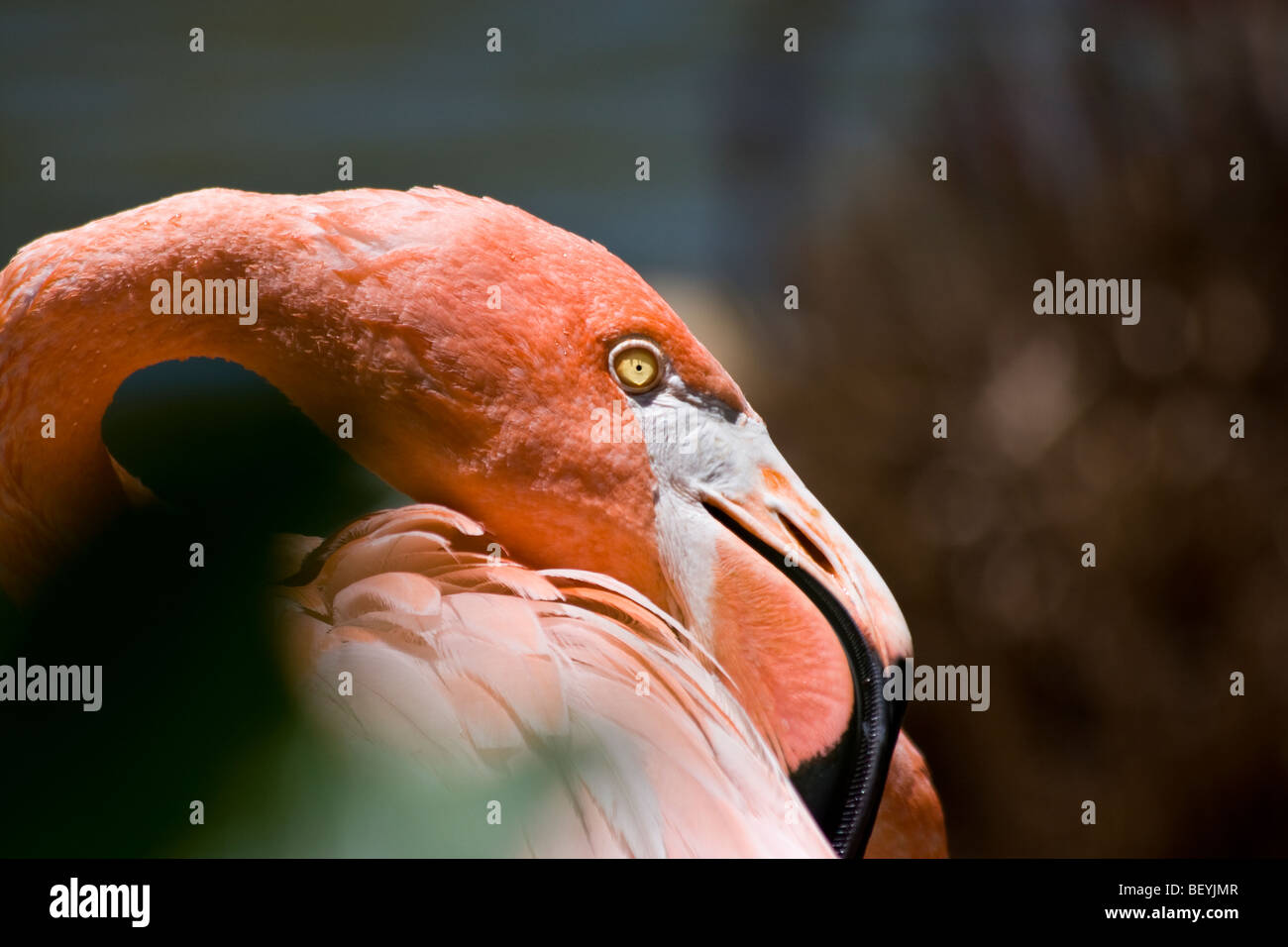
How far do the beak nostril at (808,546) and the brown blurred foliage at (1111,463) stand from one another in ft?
2.43

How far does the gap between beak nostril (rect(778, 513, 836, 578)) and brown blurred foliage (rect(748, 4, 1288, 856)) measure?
0.74 m

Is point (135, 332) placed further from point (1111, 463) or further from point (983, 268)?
point (1111, 463)

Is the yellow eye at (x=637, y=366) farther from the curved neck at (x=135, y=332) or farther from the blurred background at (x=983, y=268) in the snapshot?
the blurred background at (x=983, y=268)

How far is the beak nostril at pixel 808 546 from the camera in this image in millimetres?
1162

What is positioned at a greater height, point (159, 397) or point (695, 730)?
point (159, 397)

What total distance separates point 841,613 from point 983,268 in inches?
39.1

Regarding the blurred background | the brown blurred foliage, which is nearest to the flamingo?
the blurred background

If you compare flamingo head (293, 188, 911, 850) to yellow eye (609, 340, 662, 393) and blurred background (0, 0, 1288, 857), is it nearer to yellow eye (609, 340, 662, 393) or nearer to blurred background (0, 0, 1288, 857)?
yellow eye (609, 340, 662, 393)

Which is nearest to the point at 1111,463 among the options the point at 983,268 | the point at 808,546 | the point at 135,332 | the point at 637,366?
the point at 983,268

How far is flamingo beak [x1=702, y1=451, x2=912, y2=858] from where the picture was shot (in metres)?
1.14
